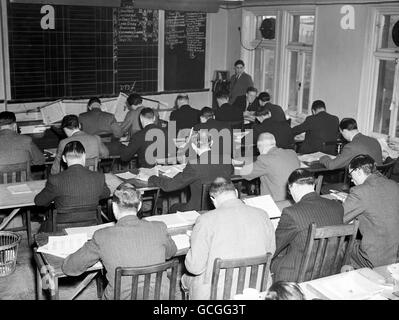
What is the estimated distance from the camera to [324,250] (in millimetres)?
3688

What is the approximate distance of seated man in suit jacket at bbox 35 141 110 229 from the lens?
4.73 m

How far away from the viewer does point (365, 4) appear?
8.01 m

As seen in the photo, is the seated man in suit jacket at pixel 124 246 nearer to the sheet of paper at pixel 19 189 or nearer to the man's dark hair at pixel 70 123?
the sheet of paper at pixel 19 189

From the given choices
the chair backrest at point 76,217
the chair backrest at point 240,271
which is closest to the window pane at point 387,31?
the chair backrest at point 76,217

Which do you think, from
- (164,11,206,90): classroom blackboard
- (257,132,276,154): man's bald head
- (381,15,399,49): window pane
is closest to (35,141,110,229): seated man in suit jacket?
(257,132,276,154): man's bald head

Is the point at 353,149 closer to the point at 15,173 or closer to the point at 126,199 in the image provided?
the point at 126,199

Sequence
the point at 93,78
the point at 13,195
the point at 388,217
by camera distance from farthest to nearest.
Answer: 1. the point at 93,78
2. the point at 13,195
3. the point at 388,217

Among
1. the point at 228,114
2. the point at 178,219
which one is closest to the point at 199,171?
the point at 178,219

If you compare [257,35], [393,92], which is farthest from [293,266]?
[257,35]

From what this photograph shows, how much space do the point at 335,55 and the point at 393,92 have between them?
1.23 m

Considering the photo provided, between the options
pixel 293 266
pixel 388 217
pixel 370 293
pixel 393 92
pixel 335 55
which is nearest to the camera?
pixel 370 293

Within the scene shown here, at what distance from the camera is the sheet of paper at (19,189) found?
17.1 ft

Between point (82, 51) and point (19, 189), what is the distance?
4919mm

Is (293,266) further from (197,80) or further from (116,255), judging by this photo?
(197,80)
